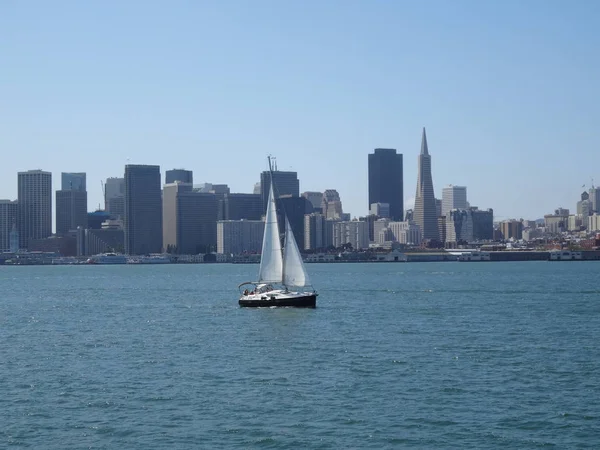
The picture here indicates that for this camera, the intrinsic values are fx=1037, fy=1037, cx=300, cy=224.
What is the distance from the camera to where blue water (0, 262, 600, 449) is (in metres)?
30.5

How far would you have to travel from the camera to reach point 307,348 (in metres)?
50.2

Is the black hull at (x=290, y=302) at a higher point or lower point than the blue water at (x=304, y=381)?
higher

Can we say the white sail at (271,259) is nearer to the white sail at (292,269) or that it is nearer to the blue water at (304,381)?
the white sail at (292,269)

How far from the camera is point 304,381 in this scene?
39375 millimetres

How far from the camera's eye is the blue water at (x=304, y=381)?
30469 millimetres

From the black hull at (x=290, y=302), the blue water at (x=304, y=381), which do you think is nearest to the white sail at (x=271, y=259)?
the black hull at (x=290, y=302)

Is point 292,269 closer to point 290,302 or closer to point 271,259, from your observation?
point 271,259

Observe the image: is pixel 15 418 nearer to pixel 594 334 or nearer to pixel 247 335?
pixel 247 335

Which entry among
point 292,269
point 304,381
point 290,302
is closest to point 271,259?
point 292,269

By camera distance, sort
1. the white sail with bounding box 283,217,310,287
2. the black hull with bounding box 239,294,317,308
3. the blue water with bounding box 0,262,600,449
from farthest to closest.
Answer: the white sail with bounding box 283,217,310,287 < the black hull with bounding box 239,294,317,308 < the blue water with bounding box 0,262,600,449

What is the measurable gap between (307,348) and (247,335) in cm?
778

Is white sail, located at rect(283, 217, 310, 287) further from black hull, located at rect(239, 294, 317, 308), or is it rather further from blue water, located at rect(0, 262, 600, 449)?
blue water, located at rect(0, 262, 600, 449)

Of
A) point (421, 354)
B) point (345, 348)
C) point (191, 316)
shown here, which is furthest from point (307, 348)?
point (191, 316)

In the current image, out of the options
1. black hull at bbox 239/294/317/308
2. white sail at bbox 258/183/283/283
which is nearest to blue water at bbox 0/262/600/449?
black hull at bbox 239/294/317/308
